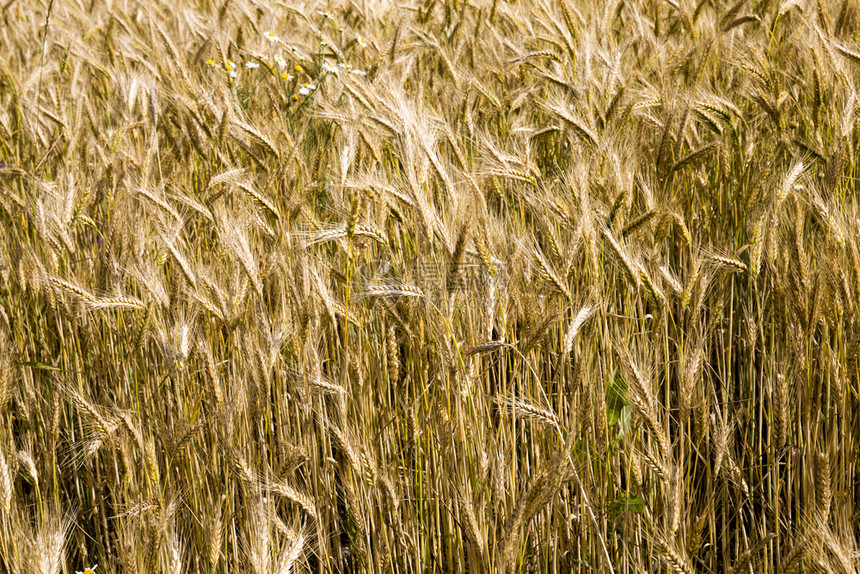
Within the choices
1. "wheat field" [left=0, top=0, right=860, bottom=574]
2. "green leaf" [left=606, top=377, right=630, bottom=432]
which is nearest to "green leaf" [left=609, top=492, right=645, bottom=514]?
"wheat field" [left=0, top=0, right=860, bottom=574]

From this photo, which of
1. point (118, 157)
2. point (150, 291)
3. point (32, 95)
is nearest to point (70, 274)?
point (150, 291)

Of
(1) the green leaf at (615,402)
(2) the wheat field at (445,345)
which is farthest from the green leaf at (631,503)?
(1) the green leaf at (615,402)

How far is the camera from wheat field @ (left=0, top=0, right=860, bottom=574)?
1.50m

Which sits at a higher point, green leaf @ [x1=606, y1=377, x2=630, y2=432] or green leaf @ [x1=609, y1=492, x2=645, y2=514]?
green leaf @ [x1=606, y1=377, x2=630, y2=432]

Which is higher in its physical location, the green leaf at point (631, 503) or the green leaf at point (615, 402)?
the green leaf at point (615, 402)

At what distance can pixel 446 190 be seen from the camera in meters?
1.81

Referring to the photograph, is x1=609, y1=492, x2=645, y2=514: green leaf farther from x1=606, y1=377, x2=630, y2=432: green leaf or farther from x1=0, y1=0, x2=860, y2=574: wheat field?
x1=606, y1=377, x2=630, y2=432: green leaf

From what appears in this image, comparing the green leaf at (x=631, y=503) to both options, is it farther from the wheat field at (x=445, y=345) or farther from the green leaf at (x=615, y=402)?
the green leaf at (x=615, y=402)

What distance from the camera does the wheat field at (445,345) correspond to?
150cm

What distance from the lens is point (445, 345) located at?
1.46m

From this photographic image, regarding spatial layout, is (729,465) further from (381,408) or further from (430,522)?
(381,408)

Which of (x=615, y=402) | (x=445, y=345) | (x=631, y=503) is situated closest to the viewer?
(x=445, y=345)

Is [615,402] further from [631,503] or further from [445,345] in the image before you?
[445,345]

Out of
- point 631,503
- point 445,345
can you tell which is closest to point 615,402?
point 631,503
